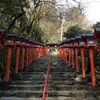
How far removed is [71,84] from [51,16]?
15.7m

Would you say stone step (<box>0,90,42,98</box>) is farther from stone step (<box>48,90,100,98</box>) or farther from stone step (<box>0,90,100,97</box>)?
stone step (<box>48,90,100,98</box>)

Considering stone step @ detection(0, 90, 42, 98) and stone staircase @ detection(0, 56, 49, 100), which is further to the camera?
stone step @ detection(0, 90, 42, 98)

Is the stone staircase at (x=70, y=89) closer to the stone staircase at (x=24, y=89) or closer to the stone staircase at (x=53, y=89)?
the stone staircase at (x=53, y=89)

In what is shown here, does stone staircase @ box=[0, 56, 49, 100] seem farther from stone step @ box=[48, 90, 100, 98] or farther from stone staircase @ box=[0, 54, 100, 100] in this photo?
stone step @ box=[48, 90, 100, 98]

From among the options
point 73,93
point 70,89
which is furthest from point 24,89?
point 73,93

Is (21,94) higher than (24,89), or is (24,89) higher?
(24,89)

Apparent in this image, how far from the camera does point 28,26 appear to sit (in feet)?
80.0

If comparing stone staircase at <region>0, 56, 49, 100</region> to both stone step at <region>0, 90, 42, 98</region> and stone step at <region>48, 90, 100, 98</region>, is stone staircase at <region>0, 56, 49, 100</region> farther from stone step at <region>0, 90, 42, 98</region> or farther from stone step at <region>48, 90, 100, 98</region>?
stone step at <region>48, 90, 100, 98</region>

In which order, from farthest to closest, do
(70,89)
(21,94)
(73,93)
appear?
(70,89) < (21,94) < (73,93)

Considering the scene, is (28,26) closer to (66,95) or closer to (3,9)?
(3,9)

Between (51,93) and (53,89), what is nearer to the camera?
(51,93)

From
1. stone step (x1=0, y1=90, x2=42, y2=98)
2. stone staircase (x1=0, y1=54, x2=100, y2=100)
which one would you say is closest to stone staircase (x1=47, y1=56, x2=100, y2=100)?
stone staircase (x1=0, y1=54, x2=100, y2=100)

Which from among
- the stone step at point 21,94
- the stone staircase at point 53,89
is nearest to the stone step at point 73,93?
the stone staircase at point 53,89

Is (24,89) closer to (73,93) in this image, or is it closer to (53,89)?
(53,89)
